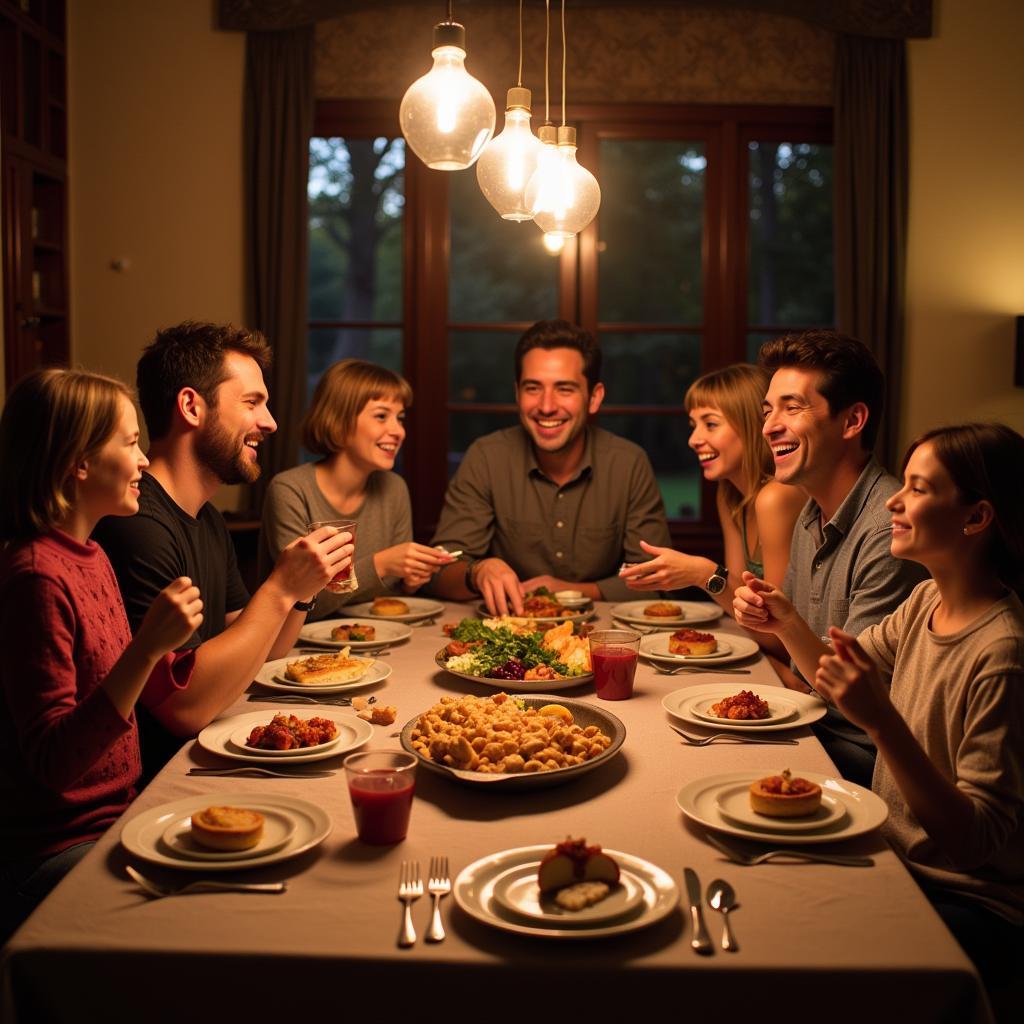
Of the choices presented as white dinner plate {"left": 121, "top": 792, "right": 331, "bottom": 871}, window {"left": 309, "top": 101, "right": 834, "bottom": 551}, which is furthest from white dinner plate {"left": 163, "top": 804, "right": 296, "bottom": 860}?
window {"left": 309, "top": 101, "right": 834, "bottom": 551}

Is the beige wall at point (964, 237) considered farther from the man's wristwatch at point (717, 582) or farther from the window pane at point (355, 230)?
the man's wristwatch at point (717, 582)

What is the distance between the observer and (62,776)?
169 centimetres

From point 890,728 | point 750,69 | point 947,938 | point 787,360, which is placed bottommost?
point 947,938

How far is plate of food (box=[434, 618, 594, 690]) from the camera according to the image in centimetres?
225

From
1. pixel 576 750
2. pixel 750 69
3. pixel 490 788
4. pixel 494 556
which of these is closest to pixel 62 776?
pixel 490 788

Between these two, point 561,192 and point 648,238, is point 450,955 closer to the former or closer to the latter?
point 561,192

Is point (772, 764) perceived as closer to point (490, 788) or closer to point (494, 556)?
point (490, 788)

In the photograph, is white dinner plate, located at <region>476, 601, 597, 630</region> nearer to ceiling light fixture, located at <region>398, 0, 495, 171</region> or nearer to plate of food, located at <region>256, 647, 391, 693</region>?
plate of food, located at <region>256, 647, 391, 693</region>

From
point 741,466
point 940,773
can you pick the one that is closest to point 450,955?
point 940,773

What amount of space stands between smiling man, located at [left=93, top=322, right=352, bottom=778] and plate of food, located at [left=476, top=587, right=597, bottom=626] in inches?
25.8

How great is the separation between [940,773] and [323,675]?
120 centimetres

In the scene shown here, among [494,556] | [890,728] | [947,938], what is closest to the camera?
[947,938]

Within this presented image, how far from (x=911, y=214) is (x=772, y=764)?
4.12 metres

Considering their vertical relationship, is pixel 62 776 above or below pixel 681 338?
below
